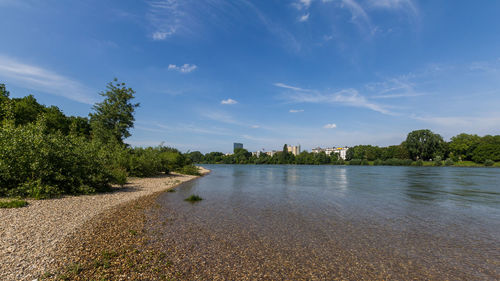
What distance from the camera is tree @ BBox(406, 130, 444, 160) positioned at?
4557 inches

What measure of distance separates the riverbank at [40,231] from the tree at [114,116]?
31.9m

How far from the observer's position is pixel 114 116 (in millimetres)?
42094

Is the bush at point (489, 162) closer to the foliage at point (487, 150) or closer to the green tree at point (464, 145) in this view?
the foliage at point (487, 150)

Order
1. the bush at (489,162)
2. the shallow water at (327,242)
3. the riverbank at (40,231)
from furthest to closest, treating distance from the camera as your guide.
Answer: the bush at (489,162) → the shallow water at (327,242) → the riverbank at (40,231)

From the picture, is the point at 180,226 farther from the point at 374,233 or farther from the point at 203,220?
the point at 374,233

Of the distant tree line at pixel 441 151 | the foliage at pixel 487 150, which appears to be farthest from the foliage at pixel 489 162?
the foliage at pixel 487 150

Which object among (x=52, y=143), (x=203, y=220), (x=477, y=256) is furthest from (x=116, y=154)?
(x=477, y=256)

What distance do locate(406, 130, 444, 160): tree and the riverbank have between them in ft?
468

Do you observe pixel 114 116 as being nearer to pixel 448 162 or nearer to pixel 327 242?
pixel 327 242

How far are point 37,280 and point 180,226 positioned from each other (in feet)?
17.8

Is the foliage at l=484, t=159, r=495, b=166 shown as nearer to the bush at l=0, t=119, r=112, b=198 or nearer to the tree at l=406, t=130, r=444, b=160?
the tree at l=406, t=130, r=444, b=160

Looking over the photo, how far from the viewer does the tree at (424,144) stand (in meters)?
116

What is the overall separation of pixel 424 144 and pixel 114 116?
13912 cm

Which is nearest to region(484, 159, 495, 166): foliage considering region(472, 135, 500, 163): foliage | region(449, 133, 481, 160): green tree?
region(472, 135, 500, 163): foliage
